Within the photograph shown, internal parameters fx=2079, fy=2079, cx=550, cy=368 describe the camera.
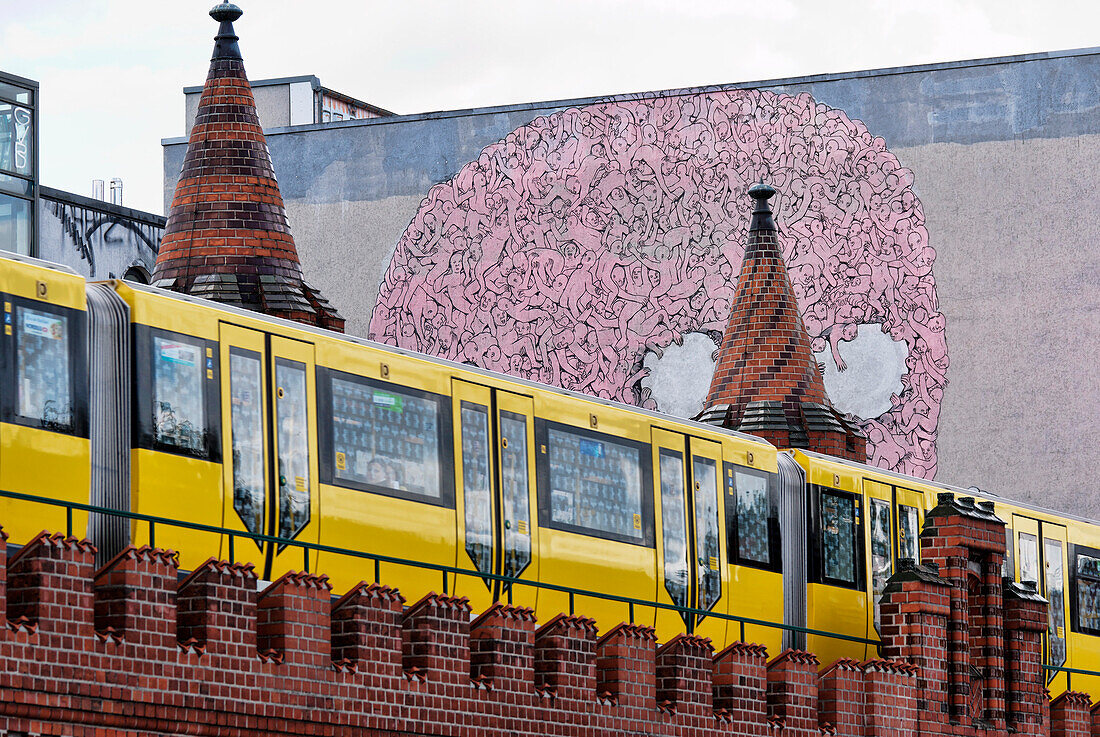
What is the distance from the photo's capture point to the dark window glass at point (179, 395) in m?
15.0

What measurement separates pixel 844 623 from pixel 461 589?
21.9ft

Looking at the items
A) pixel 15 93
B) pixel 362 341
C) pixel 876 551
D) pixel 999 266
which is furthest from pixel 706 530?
pixel 15 93

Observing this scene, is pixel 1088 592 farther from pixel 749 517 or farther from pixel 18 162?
pixel 18 162

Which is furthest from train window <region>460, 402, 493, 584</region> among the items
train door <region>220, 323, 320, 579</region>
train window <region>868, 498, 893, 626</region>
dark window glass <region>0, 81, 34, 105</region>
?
dark window glass <region>0, 81, 34, 105</region>

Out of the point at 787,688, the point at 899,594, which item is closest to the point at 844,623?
the point at 899,594

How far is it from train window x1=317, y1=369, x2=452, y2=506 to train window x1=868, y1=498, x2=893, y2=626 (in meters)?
7.42

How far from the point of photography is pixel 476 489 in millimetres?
17969

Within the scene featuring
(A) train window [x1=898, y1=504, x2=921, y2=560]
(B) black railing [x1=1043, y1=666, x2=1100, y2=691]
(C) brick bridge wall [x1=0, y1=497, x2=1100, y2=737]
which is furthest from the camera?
(B) black railing [x1=1043, y1=666, x2=1100, y2=691]

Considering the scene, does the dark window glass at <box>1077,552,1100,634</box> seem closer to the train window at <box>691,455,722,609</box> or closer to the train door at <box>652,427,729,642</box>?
the train door at <box>652,427,729,642</box>

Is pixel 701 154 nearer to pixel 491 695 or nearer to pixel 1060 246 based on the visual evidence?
pixel 1060 246

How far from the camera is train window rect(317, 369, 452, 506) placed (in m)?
16.6

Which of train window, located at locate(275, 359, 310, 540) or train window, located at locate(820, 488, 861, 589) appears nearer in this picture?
train window, located at locate(275, 359, 310, 540)

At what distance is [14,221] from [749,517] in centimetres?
1574

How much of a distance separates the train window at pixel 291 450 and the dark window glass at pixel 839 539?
8169 mm
